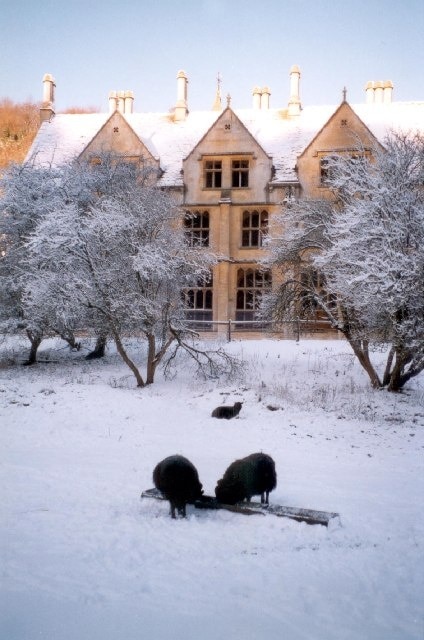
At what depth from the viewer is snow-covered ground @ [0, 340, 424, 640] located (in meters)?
4.05

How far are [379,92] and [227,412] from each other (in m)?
27.8

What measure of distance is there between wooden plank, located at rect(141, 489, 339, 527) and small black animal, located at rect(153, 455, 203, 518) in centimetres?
18

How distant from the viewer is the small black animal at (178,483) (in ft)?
21.1

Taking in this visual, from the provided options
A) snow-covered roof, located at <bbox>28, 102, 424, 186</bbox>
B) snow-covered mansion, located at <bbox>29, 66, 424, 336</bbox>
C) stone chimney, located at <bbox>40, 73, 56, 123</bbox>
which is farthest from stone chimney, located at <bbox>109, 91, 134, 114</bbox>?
snow-covered mansion, located at <bbox>29, 66, 424, 336</bbox>

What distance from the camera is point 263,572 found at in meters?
4.88

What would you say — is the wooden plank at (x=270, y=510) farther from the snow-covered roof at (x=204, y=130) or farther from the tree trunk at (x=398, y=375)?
the snow-covered roof at (x=204, y=130)

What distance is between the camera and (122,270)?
53.5 ft

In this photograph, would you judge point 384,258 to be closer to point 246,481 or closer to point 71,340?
point 246,481

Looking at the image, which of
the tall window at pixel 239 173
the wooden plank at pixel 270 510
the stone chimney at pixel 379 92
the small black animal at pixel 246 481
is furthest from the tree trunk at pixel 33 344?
the stone chimney at pixel 379 92

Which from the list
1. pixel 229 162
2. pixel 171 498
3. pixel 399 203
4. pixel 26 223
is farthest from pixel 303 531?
pixel 229 162

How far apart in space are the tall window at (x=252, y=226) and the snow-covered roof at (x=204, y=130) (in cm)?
196

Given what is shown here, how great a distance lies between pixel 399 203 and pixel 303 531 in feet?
33.2

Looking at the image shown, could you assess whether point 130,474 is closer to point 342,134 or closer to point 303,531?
point 303,531

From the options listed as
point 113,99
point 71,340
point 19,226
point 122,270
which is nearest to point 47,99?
point 113,99
